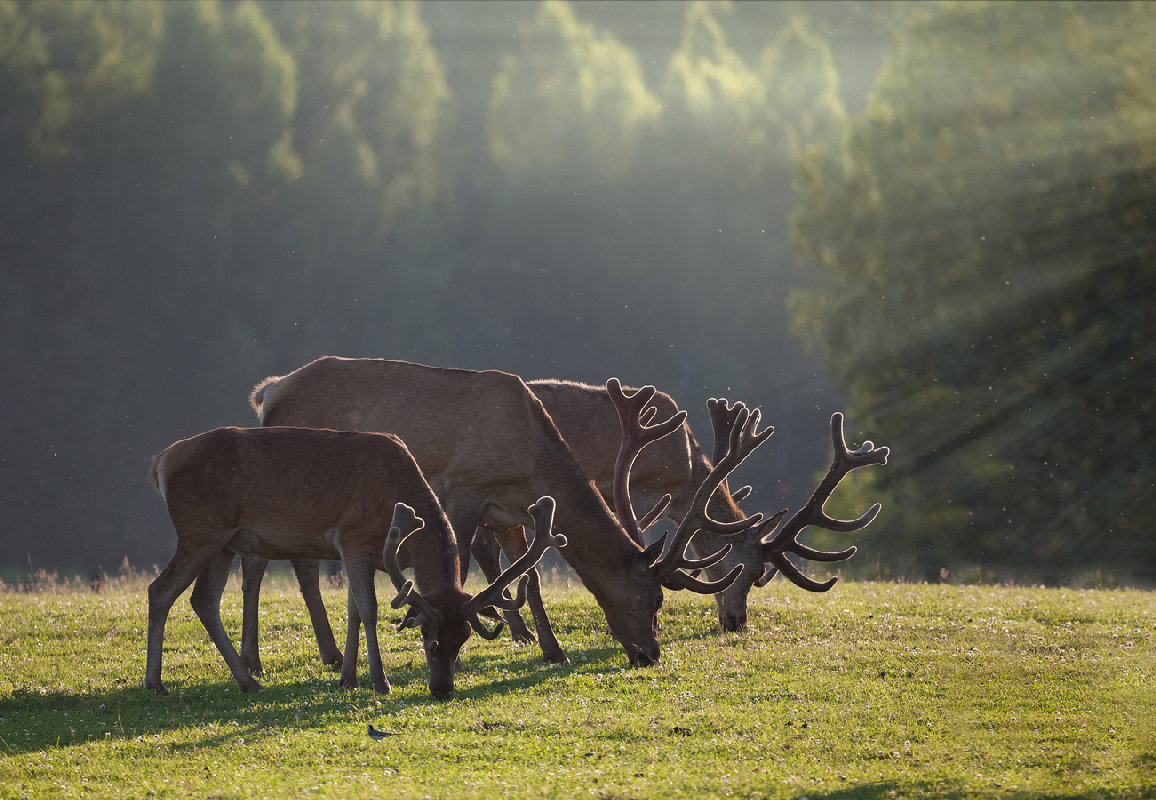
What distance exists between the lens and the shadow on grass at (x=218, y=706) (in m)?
8.65

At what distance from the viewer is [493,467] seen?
1167 centimetres

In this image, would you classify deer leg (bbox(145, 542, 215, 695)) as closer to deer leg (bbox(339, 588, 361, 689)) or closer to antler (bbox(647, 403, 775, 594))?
deer leg (bbox(339, 588, 361, 689))

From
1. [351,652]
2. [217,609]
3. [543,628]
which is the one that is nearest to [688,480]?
[543,628]

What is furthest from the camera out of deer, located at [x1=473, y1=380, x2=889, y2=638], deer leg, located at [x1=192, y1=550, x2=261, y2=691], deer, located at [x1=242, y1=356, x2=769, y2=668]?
deer, located at [x1=473, y1=380, x2=889, y2=638]

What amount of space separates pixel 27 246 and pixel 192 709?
99.5 feet

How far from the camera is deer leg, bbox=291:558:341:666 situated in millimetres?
11281

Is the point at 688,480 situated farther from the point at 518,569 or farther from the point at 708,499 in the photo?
the point at 518,569

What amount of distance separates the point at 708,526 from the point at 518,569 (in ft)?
7.43

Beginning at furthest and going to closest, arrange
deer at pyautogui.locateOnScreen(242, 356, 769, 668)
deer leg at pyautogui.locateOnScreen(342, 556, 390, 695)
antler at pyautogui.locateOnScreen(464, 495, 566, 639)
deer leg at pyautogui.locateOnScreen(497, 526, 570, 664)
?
deer leg at pyautogui.locateOnScreen(497, 526, 570, 664) → deer at pyautogui.locateOnScreen(242, 356, 769, 668) → deer leg at pyautogui.locateOnScreen(342, 556, 390, 695) → antler at pyautogui.locateOnScreen(464, 495, 566, 639)

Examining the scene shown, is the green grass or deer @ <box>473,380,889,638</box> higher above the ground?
deer @ <box>473,380,889,638</box>

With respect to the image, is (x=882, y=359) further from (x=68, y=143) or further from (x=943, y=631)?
(x=68, y=143)

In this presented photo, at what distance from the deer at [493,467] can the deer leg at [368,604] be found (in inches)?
41.0

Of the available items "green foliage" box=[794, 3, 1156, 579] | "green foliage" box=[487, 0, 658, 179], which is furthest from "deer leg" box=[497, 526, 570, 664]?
"green foliage" box=[487, 0, 658, 179]

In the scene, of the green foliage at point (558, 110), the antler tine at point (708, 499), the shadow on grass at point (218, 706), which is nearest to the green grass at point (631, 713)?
the shadow on grass at point (218, 706)
